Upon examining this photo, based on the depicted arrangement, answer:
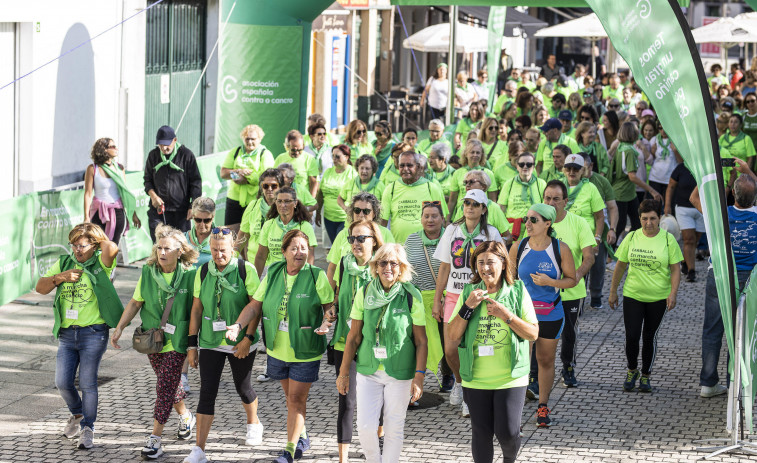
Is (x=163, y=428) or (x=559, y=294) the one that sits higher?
(x=559, y=294)

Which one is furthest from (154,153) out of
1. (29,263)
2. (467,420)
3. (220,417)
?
(467,420)

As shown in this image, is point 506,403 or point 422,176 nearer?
point 506,403

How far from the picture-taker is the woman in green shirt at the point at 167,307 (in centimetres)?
787

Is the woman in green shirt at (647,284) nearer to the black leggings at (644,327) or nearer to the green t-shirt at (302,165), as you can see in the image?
the black leggings at (644,327)

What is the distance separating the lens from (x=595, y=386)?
9.74 m

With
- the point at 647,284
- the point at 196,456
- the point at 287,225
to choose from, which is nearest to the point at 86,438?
the point at 196,456

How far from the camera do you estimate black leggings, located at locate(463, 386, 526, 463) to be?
22.5 ft

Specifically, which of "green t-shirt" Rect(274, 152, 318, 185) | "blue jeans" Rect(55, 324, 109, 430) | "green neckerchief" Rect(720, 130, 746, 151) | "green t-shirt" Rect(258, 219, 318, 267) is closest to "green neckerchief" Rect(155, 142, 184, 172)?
"green t-shirt" Rect(274, 152, 318, 185)

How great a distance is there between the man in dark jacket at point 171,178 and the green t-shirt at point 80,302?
3.55 meters

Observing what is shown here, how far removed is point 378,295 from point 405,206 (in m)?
3.15

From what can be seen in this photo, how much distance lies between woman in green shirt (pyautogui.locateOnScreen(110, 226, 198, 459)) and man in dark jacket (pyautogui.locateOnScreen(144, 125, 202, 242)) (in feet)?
12.0

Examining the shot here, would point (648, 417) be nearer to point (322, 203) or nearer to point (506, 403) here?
point (506, 403)

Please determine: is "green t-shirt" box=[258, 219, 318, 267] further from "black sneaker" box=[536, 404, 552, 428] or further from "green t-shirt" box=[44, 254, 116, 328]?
"black sneaker" box=[536, 404, 552, 428]

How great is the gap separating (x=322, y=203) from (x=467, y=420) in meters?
4.80
